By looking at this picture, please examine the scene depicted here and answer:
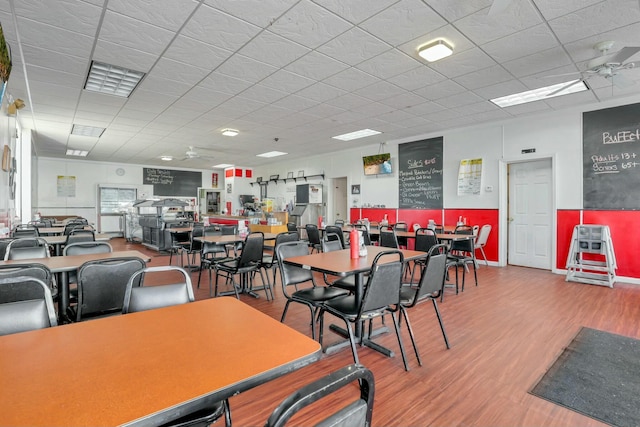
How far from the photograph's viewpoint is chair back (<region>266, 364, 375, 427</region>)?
22.9 inches

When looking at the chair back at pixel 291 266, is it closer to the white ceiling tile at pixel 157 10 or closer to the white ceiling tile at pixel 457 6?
the white ceiling tile at pixel 157 10

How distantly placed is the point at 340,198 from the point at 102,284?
823 centimetres

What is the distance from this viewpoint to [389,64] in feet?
12.2

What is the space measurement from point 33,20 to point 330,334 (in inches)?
153

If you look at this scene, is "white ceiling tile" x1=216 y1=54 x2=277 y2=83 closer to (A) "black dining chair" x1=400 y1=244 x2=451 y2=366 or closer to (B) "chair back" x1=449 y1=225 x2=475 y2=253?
(A) "black dining chair" x1=400 y1=244 x2=451 y2=366

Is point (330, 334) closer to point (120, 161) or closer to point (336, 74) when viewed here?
point (336, 74)

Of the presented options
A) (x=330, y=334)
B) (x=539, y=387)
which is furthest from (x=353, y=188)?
(x=539, y=387)

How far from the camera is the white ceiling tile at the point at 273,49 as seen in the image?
3164 mm

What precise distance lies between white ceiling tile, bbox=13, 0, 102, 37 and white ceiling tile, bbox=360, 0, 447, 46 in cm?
240

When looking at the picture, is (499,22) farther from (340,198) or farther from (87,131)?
(87,131)

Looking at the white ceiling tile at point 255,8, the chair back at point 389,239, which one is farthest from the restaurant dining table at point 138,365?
the chair back at point 389,239

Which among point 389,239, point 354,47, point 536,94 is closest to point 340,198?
point 389,239

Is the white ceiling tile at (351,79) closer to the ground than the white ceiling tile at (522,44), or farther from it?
farther from it

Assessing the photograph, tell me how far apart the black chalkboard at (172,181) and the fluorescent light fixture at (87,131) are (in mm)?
5185
